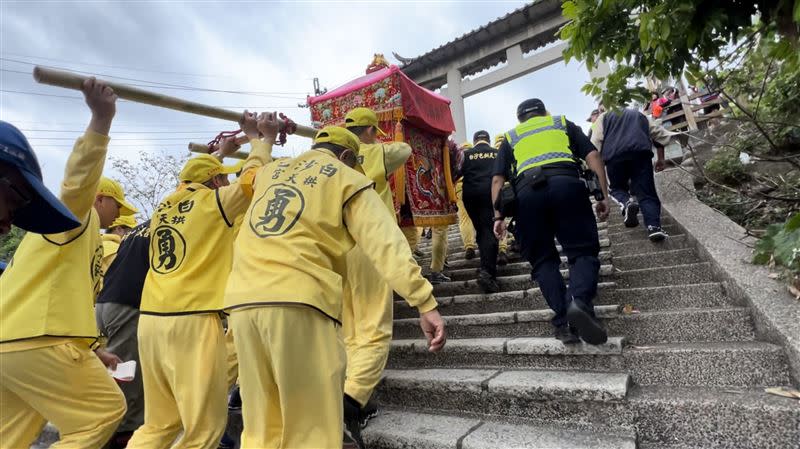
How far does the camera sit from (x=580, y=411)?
2.36 metres

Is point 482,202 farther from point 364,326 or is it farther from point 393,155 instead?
point 364,326

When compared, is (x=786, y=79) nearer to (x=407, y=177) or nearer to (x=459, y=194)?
(x=459, y=194)

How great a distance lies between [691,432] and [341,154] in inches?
88.1

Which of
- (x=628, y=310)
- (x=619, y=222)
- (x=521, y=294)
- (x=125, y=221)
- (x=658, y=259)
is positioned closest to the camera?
(x=628, y=310)

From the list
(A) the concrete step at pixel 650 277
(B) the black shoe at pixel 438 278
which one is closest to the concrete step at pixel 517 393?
(A) the concrete step at pixel 650 277

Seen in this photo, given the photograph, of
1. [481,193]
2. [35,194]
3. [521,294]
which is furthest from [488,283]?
[35,194]

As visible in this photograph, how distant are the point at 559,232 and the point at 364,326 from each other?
148 cm

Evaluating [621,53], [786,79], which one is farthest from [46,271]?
[786,79]

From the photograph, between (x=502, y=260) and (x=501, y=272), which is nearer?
(x=501, y=272)

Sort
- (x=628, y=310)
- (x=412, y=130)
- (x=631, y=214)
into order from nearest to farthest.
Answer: (x=628, y=310)
(x=631, y=214)
(x=412, y=130)

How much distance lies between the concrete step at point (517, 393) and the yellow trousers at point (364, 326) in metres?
0.41

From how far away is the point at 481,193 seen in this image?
186 inches

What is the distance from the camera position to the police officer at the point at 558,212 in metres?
2.81

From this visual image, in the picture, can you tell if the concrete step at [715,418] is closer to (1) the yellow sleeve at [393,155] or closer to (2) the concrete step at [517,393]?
(2) the concrete step at [517,393]
